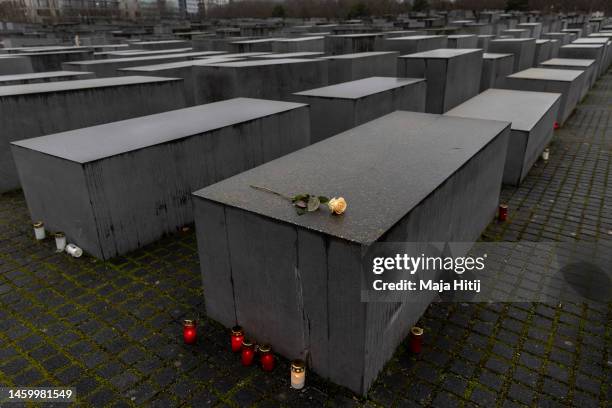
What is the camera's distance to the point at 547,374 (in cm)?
441

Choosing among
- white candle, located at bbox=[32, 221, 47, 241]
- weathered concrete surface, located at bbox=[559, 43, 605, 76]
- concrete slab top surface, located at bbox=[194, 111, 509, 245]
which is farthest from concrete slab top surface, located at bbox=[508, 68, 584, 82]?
white candle, located at bbox=[32, 221, 47, 241]

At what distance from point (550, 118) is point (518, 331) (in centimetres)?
827

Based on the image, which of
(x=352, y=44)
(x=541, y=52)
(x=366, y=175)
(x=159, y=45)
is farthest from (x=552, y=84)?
(x=159, y=45)

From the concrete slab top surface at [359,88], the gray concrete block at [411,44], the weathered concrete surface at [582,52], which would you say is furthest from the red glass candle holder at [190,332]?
the weathered concrete surface at [582,52]

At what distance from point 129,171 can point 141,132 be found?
1.27 m

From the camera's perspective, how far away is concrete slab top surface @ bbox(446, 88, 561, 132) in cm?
979

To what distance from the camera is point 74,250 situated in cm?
667

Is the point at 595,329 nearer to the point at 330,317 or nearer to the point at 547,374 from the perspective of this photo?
the point at 547,374

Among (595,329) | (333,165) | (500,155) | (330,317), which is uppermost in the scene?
(333,165)

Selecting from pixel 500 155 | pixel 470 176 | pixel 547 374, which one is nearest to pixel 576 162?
pixel 500 155

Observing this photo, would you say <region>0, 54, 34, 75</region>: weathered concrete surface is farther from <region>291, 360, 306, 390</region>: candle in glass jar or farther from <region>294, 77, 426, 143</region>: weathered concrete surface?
<region>291, 360, 306, 390</region>: candle in glass jar

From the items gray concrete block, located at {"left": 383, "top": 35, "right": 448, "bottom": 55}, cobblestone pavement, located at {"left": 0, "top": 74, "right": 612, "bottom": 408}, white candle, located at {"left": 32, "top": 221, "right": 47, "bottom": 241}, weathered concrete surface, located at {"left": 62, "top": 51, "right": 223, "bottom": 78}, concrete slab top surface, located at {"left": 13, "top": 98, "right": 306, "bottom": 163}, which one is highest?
gray concrete block, located at {"left": 383, "top": 35, "right": 448, "bottom": 55}

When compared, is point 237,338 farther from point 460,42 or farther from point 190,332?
point 460,42

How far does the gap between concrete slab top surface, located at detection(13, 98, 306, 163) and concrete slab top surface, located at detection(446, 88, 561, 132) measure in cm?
450
